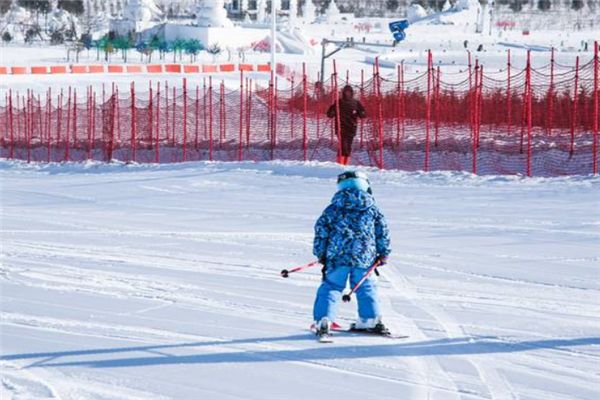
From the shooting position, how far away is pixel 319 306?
8.14 metres

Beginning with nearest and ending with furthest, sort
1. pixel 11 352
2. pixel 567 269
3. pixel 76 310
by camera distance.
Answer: pixel 11 352 < pixel 76 310 < pixel 567 269

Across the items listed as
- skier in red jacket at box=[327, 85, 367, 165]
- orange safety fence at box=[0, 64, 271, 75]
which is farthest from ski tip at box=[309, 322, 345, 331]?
orange safety fence at box=[0, 64, 271, 75]

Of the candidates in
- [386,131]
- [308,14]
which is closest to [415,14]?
[308,14]

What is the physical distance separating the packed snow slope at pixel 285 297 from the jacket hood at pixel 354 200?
0.90m

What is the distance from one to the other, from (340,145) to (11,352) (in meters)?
13.6

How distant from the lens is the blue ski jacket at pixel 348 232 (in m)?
8.07

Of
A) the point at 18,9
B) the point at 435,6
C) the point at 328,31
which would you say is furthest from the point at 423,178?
the point at 435,6

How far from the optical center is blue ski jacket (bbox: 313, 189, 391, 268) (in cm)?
807

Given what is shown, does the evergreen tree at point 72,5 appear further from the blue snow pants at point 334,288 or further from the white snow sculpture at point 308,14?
the blue snow pants at point 334,288

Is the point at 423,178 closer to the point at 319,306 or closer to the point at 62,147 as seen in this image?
the point at 319,306

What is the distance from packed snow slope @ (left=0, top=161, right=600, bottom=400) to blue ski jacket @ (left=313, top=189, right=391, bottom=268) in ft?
1.85

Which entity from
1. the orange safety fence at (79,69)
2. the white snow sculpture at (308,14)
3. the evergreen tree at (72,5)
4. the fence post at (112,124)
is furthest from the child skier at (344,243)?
the evergreen tree at (72,5)

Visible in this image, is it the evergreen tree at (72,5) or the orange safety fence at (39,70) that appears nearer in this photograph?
the orange safety fence at (39,70)

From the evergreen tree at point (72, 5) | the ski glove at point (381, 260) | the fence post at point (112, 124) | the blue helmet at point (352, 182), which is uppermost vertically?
the evergreen tree at point (72, 5)
